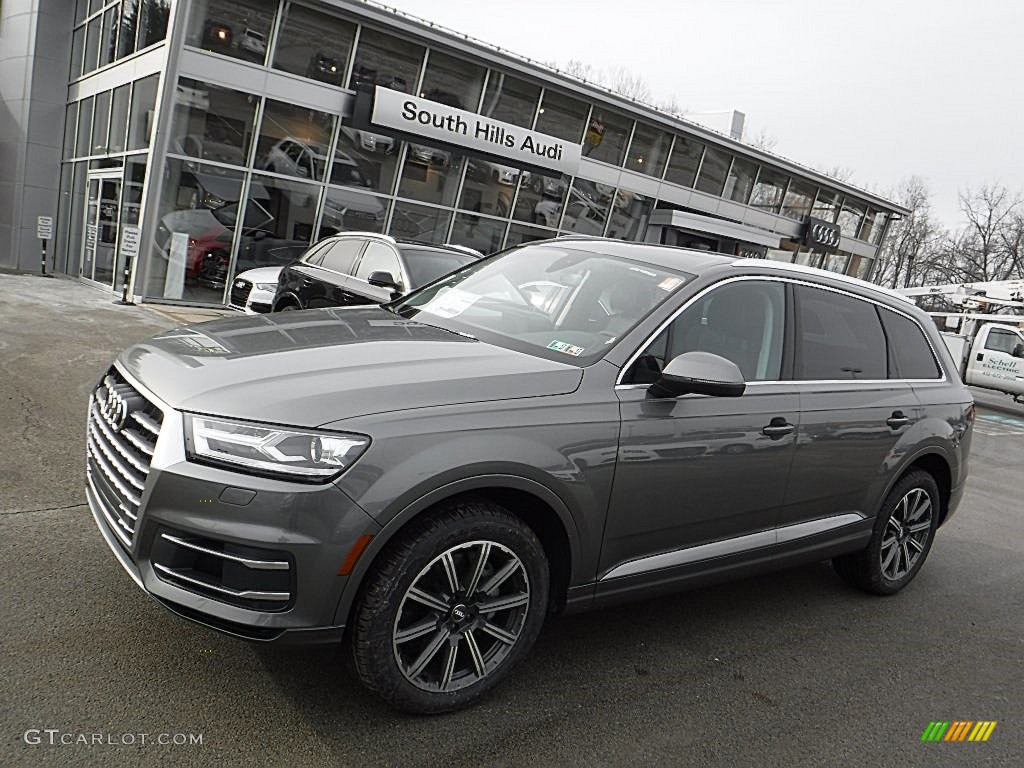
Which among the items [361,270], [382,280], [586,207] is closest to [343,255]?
[361,270]

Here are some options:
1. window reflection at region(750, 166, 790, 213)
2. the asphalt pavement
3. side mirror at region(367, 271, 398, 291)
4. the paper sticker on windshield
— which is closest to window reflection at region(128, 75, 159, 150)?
side mirror at region(367, 271, 398, 291)

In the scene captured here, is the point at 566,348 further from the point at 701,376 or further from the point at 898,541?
the point at 898,541

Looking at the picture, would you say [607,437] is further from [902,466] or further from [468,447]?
[902,466]

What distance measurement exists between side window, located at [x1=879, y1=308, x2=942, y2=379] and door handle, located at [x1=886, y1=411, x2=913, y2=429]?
0.77 feet

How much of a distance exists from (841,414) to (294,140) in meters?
13.7

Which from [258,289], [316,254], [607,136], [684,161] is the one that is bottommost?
[258,289]

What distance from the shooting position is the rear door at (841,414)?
3949 millimetres

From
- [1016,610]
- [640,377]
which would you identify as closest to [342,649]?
[640,377]

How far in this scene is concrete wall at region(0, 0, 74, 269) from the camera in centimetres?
1919

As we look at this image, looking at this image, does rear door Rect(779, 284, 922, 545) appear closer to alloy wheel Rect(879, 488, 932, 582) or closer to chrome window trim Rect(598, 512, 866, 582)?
chrome window trim Rect(598, 512, 866, 582)

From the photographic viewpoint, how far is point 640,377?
10.9 feet

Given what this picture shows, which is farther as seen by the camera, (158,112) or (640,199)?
(640,199)

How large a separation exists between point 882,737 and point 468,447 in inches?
82.4

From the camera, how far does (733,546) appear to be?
3725mm
